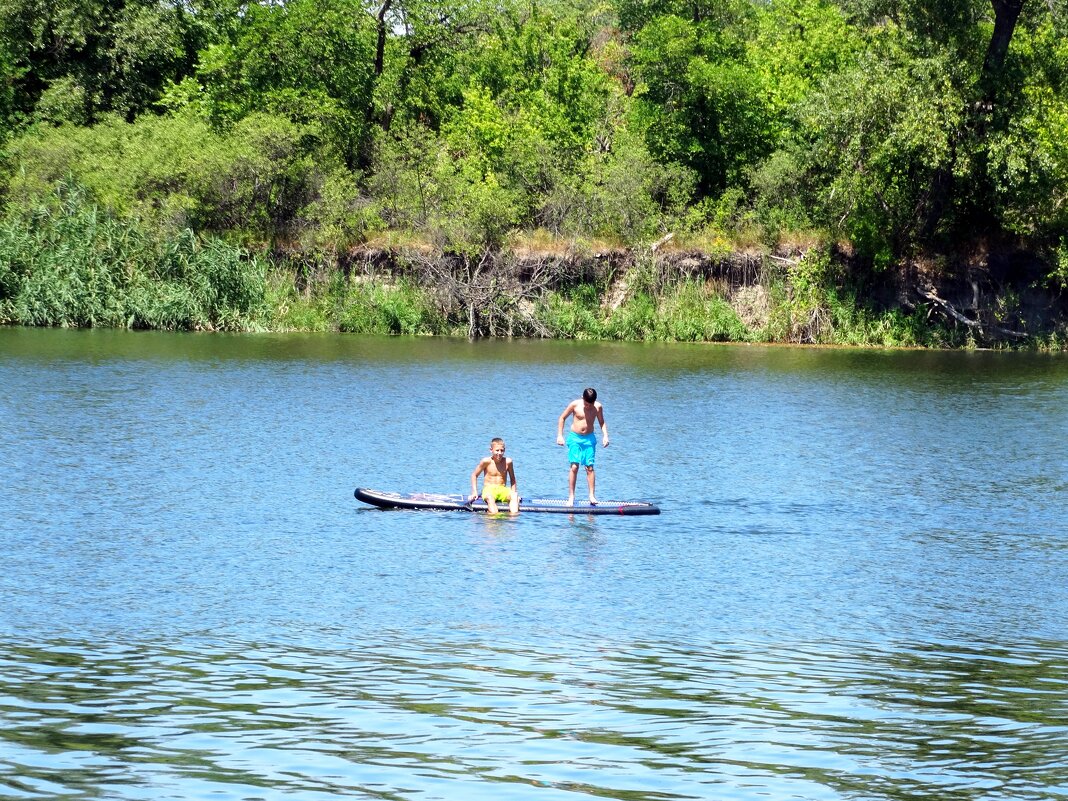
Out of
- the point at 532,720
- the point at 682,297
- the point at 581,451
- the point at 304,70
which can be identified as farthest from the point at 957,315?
the point at 532,720

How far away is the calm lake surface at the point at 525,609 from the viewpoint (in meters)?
9.91

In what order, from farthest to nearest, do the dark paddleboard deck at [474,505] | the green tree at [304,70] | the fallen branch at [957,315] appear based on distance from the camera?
the green tree at [304,70], the fallen branch at [957,315], the dark paddleboard deck at [474,505]

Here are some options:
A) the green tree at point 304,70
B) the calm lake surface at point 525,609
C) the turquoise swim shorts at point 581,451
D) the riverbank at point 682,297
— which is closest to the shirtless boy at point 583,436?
the turquoise swim shorts at point 581,451

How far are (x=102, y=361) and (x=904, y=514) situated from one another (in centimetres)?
2605

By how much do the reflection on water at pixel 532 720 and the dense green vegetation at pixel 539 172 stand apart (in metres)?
38.6

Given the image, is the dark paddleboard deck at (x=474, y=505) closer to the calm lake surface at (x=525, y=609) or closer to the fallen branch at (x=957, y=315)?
the calm lake surface at (x=525, y=609)

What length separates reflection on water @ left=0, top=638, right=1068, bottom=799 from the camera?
9500 mm

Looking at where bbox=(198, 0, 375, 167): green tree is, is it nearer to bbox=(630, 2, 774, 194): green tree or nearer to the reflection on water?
bbox=(630, 2, 774, 194): green tree

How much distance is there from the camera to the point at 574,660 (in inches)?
498

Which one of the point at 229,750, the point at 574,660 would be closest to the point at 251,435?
the point at 574,660

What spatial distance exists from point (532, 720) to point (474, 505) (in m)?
9.40

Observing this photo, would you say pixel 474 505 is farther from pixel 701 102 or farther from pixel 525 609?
pixel 701 102

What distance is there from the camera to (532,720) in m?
10.8

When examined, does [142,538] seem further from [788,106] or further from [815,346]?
[788,106]
